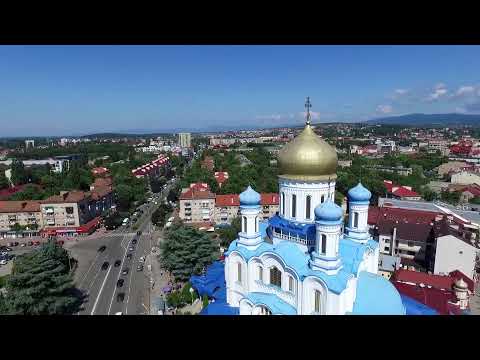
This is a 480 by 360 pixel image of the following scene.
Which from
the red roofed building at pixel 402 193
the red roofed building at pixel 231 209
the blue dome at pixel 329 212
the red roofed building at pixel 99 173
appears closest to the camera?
the blue dome at pixel 329 212

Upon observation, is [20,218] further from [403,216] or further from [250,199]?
[403,216]

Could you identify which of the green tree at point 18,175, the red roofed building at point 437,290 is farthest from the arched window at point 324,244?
the green tree at point 18,175

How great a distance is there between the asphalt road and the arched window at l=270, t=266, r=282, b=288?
10.3m

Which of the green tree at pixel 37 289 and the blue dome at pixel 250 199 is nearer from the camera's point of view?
the blue dome at pixel 250 199

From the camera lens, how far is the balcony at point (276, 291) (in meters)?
14.5

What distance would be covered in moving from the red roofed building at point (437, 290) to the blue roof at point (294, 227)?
27.4 ft

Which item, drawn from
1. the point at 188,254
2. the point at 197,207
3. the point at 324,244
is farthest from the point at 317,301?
the point at 197,207

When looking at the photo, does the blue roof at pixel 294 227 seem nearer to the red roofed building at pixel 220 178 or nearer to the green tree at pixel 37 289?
the green tree at pixel 37 289

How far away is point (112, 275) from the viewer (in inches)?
1067

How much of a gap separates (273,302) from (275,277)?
113 cm
